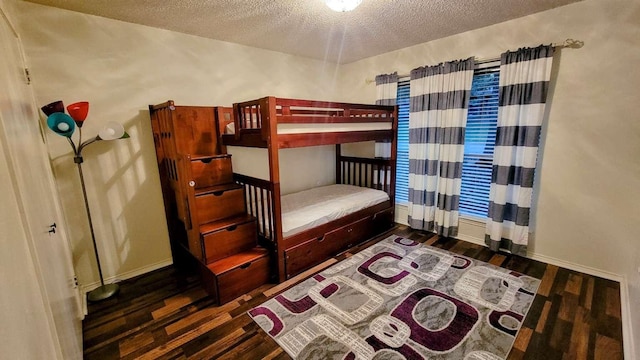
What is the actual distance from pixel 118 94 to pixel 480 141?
139 inches

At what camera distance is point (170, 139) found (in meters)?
2.27

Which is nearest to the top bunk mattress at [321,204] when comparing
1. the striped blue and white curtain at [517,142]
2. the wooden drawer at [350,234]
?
the wooden drawer at [350,234]

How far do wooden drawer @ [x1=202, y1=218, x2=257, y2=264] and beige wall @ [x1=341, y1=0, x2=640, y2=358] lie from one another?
2757mm

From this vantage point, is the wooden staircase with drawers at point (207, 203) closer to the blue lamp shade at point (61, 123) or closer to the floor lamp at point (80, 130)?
the floor lamp at point (80, 130)

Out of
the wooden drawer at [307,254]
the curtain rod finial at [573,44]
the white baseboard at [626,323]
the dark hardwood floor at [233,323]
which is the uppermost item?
the curtain rod finial at [573,44]

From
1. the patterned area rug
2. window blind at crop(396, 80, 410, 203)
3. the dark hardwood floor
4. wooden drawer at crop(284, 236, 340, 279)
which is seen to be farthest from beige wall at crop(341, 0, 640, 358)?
wooden drawer at crop(284, 236, 340, 279)

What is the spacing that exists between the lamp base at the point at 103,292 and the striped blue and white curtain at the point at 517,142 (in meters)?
3.62

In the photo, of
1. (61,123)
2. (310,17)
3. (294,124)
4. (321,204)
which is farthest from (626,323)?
(61,123)

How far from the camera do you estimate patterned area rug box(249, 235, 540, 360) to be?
162 centimetres

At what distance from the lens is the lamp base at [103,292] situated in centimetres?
216

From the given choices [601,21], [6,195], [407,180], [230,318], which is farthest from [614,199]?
[6,195]

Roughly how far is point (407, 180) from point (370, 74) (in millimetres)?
1541

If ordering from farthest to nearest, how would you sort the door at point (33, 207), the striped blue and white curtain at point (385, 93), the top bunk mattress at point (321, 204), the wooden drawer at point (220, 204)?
1. the striped blue and white curtain at point (385, 93)
2. the top bunk mattress at point (321, 204)
3. the wooden drawer at point (220, 204)
4. the door at point (33, 207)

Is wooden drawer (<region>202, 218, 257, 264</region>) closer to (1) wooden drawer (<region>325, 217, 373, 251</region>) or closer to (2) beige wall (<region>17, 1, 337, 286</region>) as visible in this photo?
(1) wooden drawer (<region>325, 217, 373, 251</region>)
